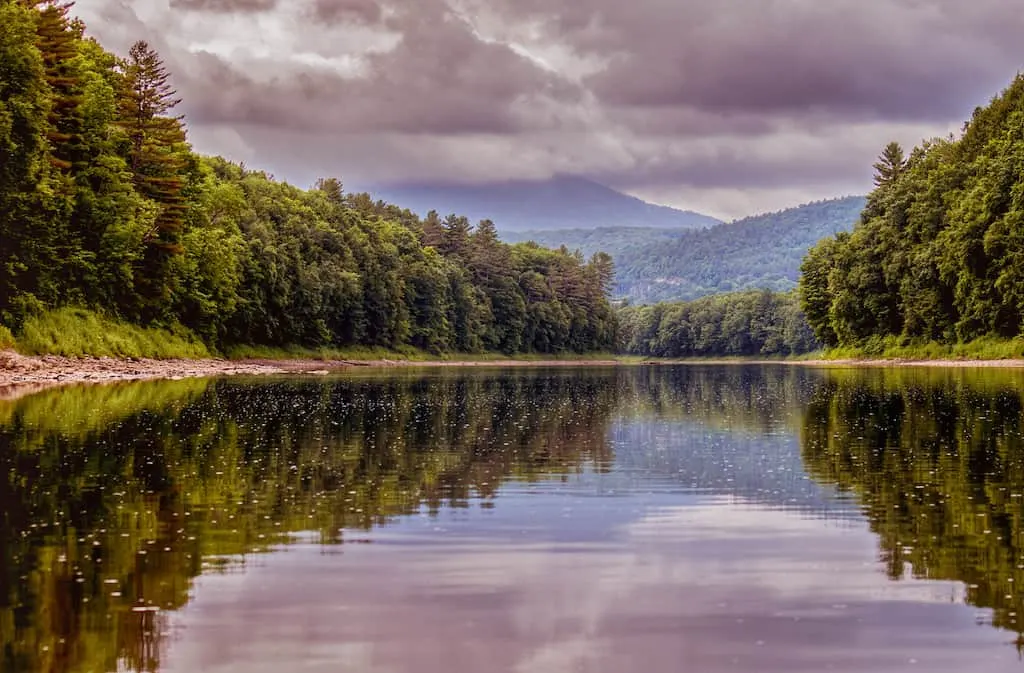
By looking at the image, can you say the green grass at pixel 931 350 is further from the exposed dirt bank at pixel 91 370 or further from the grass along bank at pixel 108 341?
the grass along bank at pixel 108 341

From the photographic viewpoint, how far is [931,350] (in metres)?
117

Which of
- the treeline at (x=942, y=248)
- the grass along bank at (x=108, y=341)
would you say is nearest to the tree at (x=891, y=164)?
the treeline at (x=942, y=248)

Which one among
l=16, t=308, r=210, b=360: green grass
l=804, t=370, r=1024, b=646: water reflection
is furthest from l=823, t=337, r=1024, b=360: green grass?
l=16, t=308, r=210, b=360: green grass

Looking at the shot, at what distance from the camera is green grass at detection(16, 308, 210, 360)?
231ft

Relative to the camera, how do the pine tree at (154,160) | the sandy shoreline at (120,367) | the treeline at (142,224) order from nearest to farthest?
1. the sandy shoreline at (120,367)
2. the treeline at (142,224)
3. the pine tree at (154,160)

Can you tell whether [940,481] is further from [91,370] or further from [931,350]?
[931,350]

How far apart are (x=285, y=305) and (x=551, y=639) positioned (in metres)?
117

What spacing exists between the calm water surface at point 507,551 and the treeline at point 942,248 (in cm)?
7329

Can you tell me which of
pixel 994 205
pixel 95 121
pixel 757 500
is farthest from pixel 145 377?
pixel 994 205

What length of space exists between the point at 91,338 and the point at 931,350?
81.3m

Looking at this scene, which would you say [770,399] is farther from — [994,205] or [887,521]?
[994,205]

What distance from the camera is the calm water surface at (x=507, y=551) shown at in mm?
11531

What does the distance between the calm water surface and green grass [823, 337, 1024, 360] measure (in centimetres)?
7007

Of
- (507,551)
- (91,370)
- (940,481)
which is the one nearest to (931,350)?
(91,370)
